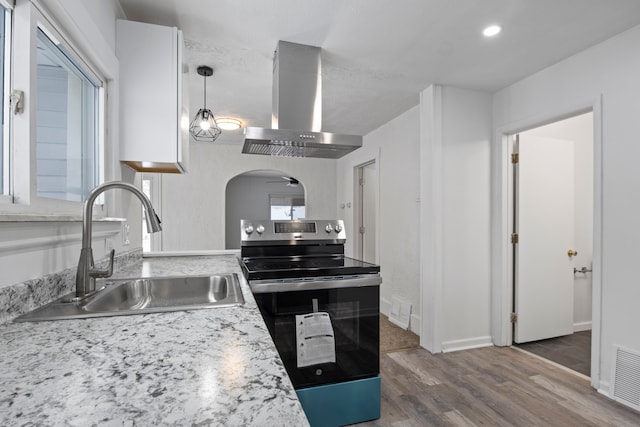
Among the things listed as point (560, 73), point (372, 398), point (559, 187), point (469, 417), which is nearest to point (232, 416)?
point (372, 398)

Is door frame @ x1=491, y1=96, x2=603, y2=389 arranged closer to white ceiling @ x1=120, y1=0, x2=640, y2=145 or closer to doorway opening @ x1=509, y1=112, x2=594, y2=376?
doorway opening @ x1=509, y1=112, x2=594, y2=376

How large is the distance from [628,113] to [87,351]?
284cm

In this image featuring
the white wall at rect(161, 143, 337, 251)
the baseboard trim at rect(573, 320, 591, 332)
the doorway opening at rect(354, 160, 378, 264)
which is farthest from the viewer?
the doorway opening at rect(354, 160, 378, 264)

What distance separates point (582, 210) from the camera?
127 inches

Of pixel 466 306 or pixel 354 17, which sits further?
pixel 466 306

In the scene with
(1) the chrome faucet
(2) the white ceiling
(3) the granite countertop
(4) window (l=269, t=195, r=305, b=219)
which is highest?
(2) the white ceiling

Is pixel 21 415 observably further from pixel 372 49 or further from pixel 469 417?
pixel 372 49

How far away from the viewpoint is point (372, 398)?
178cm

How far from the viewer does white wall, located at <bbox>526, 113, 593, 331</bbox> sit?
3.19m

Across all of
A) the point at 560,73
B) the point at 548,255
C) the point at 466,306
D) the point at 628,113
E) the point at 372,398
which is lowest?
the point at 372,398

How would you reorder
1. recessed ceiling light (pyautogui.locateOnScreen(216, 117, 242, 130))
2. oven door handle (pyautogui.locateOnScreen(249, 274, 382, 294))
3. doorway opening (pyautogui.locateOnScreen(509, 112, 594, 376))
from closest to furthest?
oven door handle (pyautogui.locateOnScreen(249, 274, 382, 294)) → doorway opening (pyautogui.locateOnScreen(509, 112, 594, 376)) → recessed ceiling light (pyautogui.locateOnScreen(216, 117, 242, 130))

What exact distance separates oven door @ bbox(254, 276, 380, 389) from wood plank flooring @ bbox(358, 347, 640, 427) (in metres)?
0.37

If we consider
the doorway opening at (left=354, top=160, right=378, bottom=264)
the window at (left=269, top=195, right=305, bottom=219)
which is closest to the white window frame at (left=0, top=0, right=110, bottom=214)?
the doorway opening at (left=354, top=160, right=378, bottom=264)

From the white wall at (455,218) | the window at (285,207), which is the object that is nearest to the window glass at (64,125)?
the white wall at (455,218)
